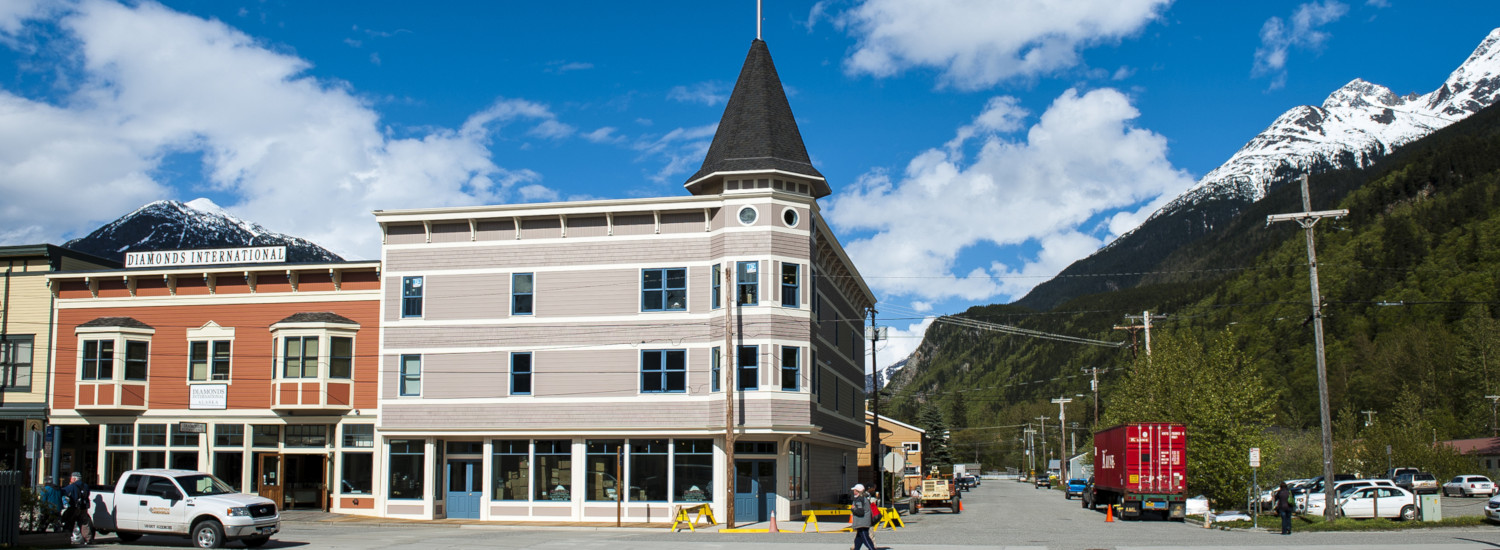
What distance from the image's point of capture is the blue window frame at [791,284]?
120ft

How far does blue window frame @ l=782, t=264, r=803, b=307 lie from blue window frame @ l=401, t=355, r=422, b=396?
13.1 metres

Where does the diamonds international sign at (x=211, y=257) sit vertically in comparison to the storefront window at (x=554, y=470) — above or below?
above

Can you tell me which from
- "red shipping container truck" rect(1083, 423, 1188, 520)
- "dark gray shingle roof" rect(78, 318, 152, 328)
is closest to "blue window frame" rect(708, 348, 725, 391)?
"red shipping container truck" rect(1083, 423, 1188, 520)

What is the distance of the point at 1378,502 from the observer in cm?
4031

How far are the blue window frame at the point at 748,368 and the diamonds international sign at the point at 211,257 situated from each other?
724 inches

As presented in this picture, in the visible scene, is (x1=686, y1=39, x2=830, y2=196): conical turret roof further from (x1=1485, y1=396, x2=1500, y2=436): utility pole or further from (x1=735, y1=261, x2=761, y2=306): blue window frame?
(x1=1485, y1=396, x2=1500, y2=436): utility pole

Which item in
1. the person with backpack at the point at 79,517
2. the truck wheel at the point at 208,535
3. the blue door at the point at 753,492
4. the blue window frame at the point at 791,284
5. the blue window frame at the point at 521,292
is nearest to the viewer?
the truck wheel at the point at 208,535

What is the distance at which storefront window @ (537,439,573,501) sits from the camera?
123 ft

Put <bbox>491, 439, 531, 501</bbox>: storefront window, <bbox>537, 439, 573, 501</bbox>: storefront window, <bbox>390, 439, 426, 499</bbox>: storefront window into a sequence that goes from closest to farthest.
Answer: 1. <bbox>537, 439, 573, 501</bbox>: storefront window
2. <bbox>491, 439, 531, 501</bbox>: storefront window
3. <bbox>390, 439, 426, 499</bbox>: storefront window

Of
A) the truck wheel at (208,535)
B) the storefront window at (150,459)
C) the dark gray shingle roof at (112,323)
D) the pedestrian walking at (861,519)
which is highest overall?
the dark gray shingle roof at (112,323)

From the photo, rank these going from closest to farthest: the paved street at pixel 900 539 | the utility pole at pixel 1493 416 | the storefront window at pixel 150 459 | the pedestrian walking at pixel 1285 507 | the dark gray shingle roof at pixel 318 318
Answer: the paved street at pixel 900 539, the pedestrian walking at pixel 1285 507, the dark gray shingle roof at pixel 318 318, the storefront window at pixel 150 459, the utility pole at pixel 1493 416

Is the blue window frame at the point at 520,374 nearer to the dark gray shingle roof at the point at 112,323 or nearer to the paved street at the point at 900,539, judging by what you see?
the paved street at the point at 900,539

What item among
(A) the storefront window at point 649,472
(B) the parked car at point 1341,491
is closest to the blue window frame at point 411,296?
(A) the storefront window at point 649,472

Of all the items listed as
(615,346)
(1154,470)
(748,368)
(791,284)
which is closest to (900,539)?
(748,368)
